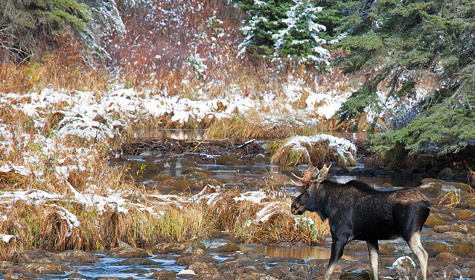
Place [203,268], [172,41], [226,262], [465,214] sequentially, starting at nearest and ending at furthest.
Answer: [203,268], [226,262], [465,214], [172,41]

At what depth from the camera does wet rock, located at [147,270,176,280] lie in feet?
19.3

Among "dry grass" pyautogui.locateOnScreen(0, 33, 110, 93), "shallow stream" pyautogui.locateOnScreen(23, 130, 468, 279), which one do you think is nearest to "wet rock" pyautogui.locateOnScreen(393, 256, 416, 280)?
"shallow stream" pyautogui.locateOnScreen(23, 130, 468, 279)

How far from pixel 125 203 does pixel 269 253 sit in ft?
7.02

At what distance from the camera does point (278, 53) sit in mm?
29016

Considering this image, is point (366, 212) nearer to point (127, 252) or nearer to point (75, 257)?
point (127, 252)

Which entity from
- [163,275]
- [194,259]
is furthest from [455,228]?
[163,275]

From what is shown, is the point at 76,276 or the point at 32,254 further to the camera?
the point at 32,254

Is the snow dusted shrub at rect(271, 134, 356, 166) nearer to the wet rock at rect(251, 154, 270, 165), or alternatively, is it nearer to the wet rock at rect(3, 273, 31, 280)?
the wet rock at rect(251, 154, 270, 165)

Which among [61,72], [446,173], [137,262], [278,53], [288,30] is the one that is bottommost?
[137,262]

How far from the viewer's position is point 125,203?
7.80m

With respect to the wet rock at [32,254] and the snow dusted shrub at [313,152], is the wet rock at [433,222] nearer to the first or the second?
the wet rock at [32,254]

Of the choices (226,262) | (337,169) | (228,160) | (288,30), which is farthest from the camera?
(288,30)

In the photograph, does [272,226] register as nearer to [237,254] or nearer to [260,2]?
[237,254]

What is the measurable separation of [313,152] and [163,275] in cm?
1023
